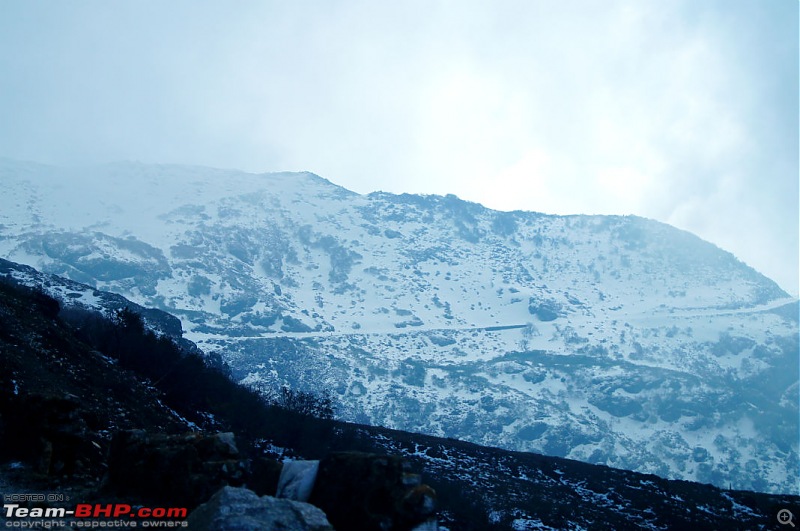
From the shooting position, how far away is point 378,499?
41.8ft

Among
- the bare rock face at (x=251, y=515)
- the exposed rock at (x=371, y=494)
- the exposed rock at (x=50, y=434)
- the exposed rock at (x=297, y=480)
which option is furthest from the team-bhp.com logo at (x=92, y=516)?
the exposed rock at (x=371, y=494)

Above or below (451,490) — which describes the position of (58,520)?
above

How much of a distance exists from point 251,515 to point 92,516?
532cm

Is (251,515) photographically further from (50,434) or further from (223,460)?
(50,434)

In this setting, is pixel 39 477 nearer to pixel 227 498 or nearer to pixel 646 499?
pixel 227 498

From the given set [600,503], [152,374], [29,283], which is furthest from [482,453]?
[29,283]

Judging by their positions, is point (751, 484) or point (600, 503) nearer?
point (600, 503)

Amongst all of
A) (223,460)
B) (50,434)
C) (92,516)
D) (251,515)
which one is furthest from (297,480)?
(50,434)

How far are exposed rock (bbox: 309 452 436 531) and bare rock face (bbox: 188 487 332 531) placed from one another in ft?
5.56

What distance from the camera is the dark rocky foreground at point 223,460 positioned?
1348 centimetres

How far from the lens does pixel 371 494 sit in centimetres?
1277

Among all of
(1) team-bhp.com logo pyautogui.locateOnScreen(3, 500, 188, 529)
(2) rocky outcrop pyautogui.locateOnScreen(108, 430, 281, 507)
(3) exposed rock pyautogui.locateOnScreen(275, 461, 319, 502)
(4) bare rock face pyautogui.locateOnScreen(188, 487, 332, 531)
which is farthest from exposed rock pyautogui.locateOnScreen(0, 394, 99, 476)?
(4) bare rock face pyautogui.locateOnScreen(188, 487, 332, 531)

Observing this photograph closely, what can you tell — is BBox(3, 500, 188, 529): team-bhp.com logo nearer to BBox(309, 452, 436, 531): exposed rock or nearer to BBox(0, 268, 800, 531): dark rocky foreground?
BBox(0, 268, 800, 531): dark rocky foreground

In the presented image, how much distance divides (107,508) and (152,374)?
3594cm
